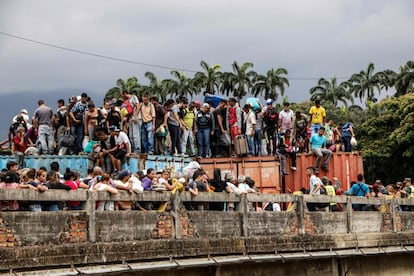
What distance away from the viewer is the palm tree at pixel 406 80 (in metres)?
68.1

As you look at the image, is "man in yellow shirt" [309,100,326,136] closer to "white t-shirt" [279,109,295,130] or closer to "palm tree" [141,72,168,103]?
"white t-shirt" [279,109,295,130]

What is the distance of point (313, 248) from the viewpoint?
17281mm

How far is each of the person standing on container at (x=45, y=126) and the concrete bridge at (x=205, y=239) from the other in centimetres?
601

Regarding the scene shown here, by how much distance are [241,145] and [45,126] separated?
5.32 metres

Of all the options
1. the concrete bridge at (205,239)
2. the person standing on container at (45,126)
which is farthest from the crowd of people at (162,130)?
the concrete bridge at (205,239)

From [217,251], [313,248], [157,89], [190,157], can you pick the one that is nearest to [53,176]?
[217,251]

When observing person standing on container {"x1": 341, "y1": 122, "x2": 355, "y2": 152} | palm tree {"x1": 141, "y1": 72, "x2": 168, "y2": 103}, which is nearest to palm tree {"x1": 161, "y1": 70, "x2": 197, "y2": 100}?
palm tree {"x1": 141, "y1": 72, "x2": 168, "y2": 103}

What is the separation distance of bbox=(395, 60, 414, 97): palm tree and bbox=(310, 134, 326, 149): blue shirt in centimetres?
4626

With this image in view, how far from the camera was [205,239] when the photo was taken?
571 inches

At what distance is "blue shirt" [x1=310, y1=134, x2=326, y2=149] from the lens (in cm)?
2336

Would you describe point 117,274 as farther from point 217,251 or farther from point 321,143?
point 321,143

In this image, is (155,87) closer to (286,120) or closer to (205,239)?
(286,120)

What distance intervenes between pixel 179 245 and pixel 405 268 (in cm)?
895

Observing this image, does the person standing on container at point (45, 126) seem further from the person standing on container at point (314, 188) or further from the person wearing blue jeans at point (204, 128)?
the person standing on container at point (314, 188)
